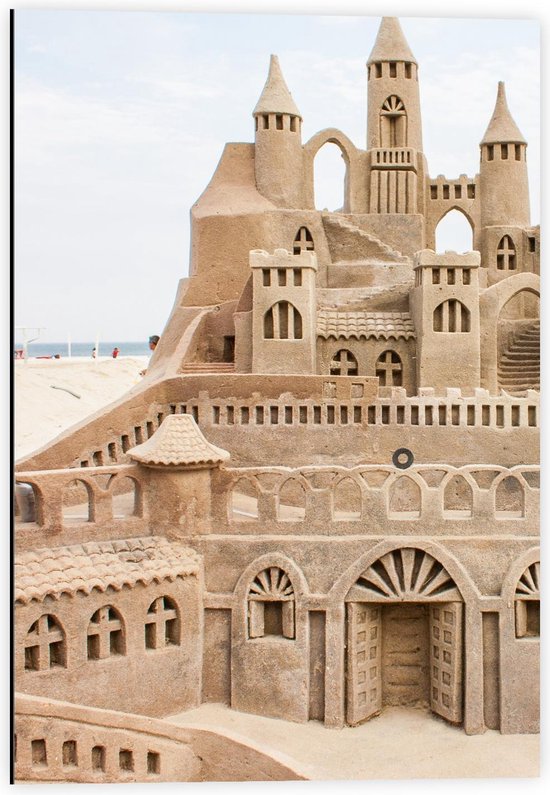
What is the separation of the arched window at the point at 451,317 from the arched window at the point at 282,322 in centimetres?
235

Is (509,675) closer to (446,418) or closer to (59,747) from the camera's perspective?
(446,418)

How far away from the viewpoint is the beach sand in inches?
→ 603

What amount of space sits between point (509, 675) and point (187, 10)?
9.57 metres

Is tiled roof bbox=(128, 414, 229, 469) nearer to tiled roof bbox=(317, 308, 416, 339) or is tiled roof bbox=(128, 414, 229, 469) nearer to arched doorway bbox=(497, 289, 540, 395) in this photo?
tiled roof bbox=(317, 308, 416, 339)

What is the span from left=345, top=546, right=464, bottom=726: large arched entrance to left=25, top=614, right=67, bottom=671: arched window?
12.7 feet

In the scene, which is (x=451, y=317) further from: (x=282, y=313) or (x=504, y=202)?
(x=504, y=202)

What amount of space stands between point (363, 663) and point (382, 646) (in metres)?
0.55

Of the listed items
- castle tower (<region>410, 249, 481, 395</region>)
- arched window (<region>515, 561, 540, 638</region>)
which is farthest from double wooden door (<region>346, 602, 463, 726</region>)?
castle tower (<region>410, 249, 481, 395</region>)

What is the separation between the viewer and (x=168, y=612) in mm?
13320

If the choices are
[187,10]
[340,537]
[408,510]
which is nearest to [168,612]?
[340,537]

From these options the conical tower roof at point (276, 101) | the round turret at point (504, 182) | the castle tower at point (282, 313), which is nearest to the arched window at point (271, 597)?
the castle tower at point (282, 313)

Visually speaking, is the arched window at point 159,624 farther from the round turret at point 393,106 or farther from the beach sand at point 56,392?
the round turret at point 393,106

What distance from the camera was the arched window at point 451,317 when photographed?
16.7 meters

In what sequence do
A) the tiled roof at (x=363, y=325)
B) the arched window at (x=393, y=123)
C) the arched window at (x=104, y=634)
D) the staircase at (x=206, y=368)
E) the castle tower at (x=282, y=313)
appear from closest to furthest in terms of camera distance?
the arched window at (x=104, y=634) < the castle tower at (x=282, y=313) < the staircase at (x=206, y=368) < the tiled roof at (x=363, y=325) < the arched window at (x=393, y=123)
